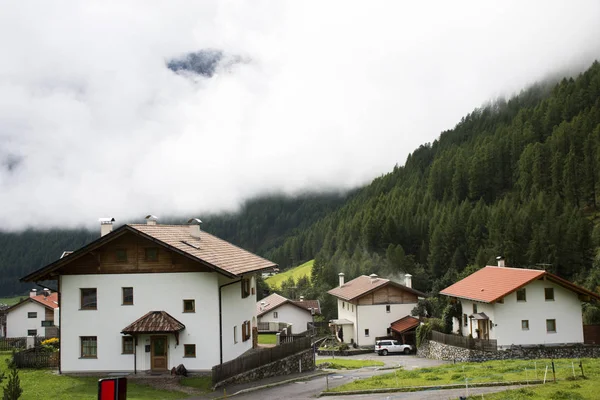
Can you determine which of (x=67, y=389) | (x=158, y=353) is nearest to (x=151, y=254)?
(x=158, y=353)

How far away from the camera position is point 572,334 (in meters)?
45.6

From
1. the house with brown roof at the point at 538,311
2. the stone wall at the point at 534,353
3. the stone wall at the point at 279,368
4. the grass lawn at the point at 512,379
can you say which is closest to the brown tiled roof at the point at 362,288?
the house with brown roof at the point at 538,311

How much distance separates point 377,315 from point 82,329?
41.1 metres

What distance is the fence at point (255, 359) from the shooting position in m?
28.3

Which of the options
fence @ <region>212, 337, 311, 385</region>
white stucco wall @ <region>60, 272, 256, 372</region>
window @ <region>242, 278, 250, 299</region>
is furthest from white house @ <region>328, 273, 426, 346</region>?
white stucco wall @ <region>60, 272, 256, 372</region>

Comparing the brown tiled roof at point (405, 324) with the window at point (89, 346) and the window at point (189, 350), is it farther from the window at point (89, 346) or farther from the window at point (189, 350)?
the window at point (89, 346)

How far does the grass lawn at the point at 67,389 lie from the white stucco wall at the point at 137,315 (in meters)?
1.57

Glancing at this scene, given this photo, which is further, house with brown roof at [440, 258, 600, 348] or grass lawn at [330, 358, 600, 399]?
house with brown roof at [440, 258, 600, 348]

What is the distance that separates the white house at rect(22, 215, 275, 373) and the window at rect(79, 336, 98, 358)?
0.18ft

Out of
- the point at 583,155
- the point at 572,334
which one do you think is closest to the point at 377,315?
the point at 572,334

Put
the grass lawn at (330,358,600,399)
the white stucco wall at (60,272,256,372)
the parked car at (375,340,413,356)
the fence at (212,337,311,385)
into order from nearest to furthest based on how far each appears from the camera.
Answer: the grass lawn at (330,358,600,399)
the fence at (212,337,311,385)
the white stucco wall at (60,272,256,372)
the parked car at (375,340,413,356)

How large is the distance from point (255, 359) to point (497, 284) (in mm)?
24942

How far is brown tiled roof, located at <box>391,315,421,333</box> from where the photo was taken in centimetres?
6266

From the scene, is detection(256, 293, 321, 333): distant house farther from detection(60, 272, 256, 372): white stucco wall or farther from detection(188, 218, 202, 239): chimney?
detection(60, 272, 256, 372): white stucco wall
